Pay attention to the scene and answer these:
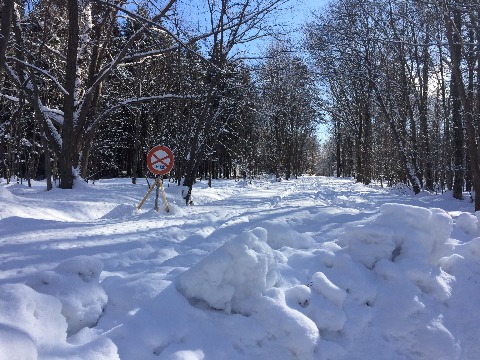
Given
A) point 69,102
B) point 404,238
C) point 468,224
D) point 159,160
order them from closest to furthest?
point 404,238
point 468,224
point 159,160
point 69,102

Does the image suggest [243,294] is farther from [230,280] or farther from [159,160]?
[159,160]

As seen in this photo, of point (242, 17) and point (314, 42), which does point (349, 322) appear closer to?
point (242, 17)

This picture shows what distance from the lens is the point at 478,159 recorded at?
31.0 feet

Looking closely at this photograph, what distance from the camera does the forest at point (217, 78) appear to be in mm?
9539

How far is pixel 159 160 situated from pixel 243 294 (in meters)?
5.62

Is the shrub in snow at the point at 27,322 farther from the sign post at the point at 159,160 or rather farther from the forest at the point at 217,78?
the sign post at the point at 159,160

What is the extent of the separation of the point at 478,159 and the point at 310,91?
2173 centimetres

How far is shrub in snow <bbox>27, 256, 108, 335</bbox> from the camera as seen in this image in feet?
8.89

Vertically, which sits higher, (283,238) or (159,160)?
(159,160)

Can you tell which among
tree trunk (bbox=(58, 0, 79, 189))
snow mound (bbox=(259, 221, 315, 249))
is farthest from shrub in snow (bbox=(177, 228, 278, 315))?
tree trunk (bbox=(58, 0, 79, 189))

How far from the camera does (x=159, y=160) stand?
847 cm

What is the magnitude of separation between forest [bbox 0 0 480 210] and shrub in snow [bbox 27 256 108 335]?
7.69 ft

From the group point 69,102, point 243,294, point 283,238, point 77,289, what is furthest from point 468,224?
point 69,102

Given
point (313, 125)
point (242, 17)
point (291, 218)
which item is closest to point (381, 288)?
point (291, 218)
